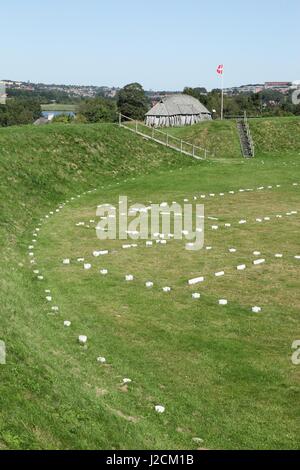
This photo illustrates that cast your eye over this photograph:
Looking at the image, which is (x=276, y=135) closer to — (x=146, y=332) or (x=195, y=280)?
(x=195, y=280)

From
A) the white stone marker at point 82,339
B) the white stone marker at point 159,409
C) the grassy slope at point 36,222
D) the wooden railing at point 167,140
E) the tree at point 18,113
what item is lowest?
the white stone marker at point 159,409

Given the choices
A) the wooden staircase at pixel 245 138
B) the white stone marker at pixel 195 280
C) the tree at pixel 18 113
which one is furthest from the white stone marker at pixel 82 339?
the tree at pixel 18 113

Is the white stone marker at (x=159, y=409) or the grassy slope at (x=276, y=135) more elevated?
the grassy slope at (x=276, y=135)

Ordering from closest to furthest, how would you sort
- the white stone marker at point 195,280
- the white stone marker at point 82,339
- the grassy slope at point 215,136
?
the white stone marker at point 82,339, the white stone marker at point 195,280, the grassy slope at point 215,136

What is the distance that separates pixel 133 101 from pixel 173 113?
68917 millimetres

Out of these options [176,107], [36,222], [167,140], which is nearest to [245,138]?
[167,140]

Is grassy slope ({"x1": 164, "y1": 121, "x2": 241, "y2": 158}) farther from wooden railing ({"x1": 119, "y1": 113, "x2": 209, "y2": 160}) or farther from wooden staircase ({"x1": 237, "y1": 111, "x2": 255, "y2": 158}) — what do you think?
wooden railing ({"x1": 119, "y1": 113, "x2": 209, "y2": 160})

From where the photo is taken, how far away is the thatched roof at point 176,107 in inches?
3029

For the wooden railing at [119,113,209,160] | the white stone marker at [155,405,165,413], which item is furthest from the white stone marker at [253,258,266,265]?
the wooden railing at [119,113,209,160]

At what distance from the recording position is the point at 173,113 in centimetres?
7719

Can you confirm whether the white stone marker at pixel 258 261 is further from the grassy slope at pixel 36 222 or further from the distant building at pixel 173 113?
the distant building at pixel 173 113

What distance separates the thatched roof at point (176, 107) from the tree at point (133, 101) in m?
56.8

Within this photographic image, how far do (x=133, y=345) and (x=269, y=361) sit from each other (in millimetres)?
3570
